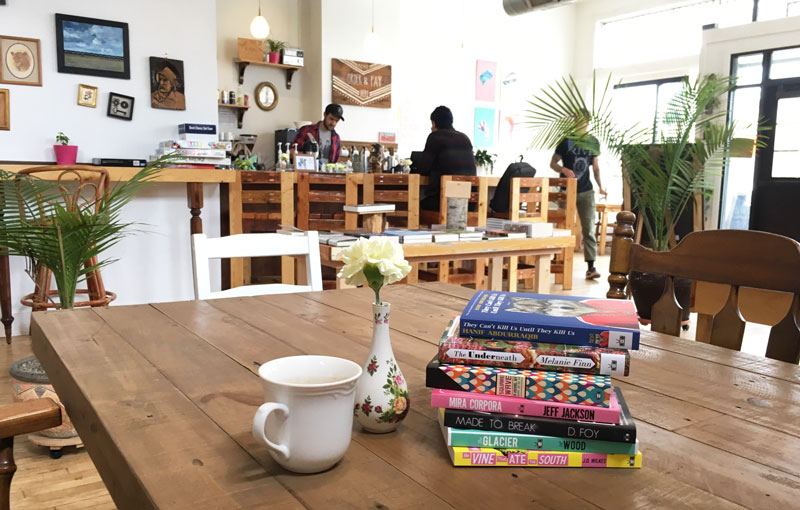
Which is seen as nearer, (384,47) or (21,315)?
(21,315)

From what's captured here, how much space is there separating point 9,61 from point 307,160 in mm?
2068

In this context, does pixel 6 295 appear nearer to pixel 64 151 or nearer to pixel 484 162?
pixel 64 151

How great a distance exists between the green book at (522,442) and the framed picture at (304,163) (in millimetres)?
4458

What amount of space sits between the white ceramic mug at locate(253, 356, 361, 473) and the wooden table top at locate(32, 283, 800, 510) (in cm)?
2

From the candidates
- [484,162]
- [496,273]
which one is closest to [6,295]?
[496,273]

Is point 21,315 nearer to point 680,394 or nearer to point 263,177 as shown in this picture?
point 263,177

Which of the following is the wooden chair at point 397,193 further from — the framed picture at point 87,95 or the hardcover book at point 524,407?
the hardcover book at point 524,407

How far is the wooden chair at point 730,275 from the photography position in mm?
1208

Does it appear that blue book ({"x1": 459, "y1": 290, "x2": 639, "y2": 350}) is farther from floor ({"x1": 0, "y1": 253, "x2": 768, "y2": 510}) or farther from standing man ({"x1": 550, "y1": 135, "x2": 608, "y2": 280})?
standing man ({"x1": 550, "y1": 135, "x2": 608, "y2": 280})

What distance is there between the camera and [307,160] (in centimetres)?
503

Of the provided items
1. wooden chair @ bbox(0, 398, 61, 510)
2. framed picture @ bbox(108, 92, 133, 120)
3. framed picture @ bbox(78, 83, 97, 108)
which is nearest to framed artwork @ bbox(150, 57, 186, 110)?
framed picture @ bbox(108, 92, 133, 120)

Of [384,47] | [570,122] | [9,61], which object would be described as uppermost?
[384,47]

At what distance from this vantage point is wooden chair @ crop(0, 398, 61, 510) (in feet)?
2.99

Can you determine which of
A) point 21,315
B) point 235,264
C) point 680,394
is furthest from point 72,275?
point 235,264
